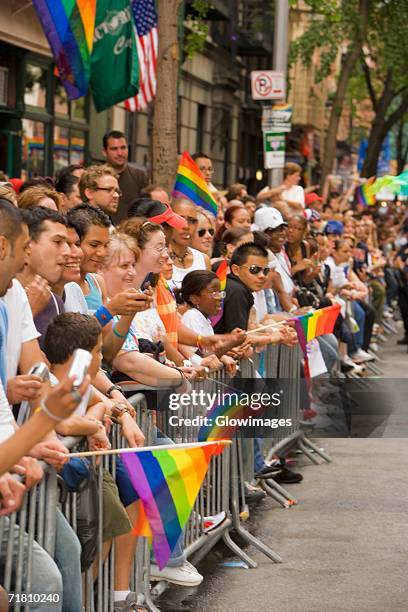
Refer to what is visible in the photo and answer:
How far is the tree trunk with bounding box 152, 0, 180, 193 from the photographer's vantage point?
49.0 feet

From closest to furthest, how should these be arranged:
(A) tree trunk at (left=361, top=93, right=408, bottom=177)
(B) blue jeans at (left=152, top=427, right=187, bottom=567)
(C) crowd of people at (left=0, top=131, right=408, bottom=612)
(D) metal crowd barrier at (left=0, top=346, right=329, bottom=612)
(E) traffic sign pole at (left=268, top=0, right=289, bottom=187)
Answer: (D) metal crowd barrier at (left=0, top=346, right=329, bottom=612) → (C) crowd of people at (left=0, top=131, right=408, bottom=612) → (B) blue jeans at (left=152, top=427, right=187, bottom=567) → (E) traffic sign pole at (left=268, top=0, right=289, bottom=187) → (A) tree trunk at (left=361, top=93, right=408, bottom=177)

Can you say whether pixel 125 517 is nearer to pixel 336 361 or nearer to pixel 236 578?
pixel 236 578

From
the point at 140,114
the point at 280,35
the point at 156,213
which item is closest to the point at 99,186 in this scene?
the point at 156,213

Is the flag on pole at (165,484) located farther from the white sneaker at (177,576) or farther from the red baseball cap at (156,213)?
the red baseball cap at (156,213)

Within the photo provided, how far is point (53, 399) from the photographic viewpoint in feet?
12.3

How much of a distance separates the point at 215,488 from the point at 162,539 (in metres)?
2.72

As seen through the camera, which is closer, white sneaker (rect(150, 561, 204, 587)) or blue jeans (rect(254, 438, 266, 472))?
white sneaker (rect(150, 561, 204, 587))

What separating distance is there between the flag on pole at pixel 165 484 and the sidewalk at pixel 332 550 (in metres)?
1.60

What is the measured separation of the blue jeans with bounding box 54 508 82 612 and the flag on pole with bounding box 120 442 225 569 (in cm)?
45

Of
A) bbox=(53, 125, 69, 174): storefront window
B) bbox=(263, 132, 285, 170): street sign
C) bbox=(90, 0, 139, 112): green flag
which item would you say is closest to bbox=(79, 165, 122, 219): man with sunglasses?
bbox=(90, 0, 139, 112): green flag

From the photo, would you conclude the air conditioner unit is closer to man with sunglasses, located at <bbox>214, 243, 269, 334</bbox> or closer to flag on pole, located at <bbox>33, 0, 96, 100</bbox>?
flag on pole, located at <bbox>33, 0, 96, 100</bbox>

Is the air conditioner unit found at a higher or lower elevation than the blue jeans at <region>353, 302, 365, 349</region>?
higher

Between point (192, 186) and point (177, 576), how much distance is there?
6.01m

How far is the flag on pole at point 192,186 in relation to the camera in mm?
12930
